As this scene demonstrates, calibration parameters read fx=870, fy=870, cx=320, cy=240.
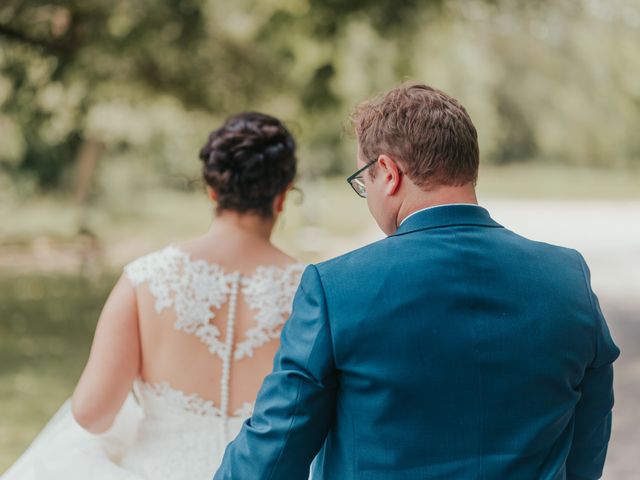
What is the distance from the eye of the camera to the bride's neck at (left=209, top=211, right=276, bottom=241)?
2.78m

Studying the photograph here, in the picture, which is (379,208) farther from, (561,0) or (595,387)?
(561,0)

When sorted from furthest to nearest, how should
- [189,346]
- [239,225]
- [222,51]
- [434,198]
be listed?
[222,51]
[239,225]
[189,346]
[434,198]

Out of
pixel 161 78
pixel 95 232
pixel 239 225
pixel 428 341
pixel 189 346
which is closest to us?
pixel 428 341

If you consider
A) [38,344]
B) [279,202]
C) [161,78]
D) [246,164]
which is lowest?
[38,344]

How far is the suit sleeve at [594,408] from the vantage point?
5.70 feet

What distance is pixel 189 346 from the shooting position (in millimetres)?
2656

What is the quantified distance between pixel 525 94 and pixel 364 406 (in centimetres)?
4503

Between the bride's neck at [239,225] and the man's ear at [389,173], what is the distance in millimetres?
1126

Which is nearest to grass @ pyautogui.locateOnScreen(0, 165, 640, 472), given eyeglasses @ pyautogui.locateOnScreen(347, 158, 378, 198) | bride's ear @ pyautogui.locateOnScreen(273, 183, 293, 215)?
bride's ear @ pyautogui.locateOnScreen(273, 183, 293, 215)

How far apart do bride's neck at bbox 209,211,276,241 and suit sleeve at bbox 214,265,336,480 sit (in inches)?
43.4

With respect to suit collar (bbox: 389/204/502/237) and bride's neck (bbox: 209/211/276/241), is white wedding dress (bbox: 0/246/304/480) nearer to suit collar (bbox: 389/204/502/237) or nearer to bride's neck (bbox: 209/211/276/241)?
bride's neck (bbox: 209/211/276/241)

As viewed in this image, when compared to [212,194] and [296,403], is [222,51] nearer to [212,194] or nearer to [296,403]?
[212,194]

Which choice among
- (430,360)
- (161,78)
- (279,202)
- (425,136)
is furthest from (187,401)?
(161,78)

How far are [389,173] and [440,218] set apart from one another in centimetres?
13
